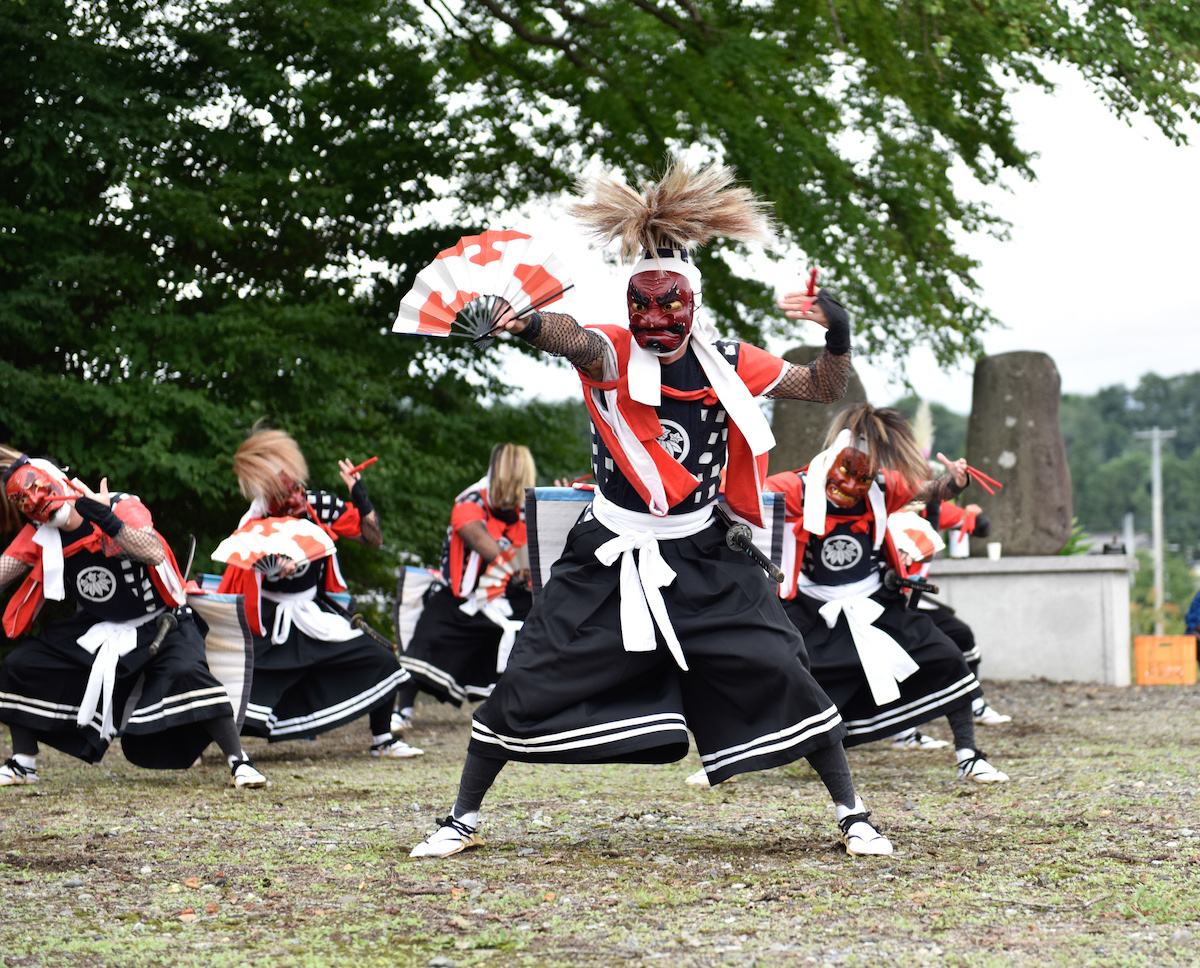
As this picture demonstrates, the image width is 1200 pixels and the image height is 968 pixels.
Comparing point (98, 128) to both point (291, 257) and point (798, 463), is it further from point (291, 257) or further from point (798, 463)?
point (798, 463)

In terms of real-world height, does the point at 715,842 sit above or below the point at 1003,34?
below

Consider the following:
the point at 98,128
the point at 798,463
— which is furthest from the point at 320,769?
the point at 798,463

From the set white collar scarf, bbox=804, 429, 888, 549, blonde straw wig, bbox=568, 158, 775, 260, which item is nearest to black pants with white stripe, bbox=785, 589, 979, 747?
white collar scarf, bbox=804, 429, 888, 549

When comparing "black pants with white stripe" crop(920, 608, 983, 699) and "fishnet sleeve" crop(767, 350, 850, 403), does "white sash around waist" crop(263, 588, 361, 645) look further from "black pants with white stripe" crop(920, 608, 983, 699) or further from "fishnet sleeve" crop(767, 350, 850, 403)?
"fishnet sleeve" crop(767, 350, 850, 403)

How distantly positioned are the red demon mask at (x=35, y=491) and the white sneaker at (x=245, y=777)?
141cm

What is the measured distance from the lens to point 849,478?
598cm

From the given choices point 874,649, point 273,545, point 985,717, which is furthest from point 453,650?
point 874,649

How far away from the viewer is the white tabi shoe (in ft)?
13.1

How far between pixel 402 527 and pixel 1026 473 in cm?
574

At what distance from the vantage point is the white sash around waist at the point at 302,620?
287 inches

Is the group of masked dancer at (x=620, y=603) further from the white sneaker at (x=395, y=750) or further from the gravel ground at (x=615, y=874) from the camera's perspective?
the gravel ground at (x=615, y=874)

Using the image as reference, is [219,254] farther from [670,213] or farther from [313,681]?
[670,213]

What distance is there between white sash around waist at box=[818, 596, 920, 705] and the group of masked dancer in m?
0.01

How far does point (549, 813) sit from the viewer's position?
5.16m
